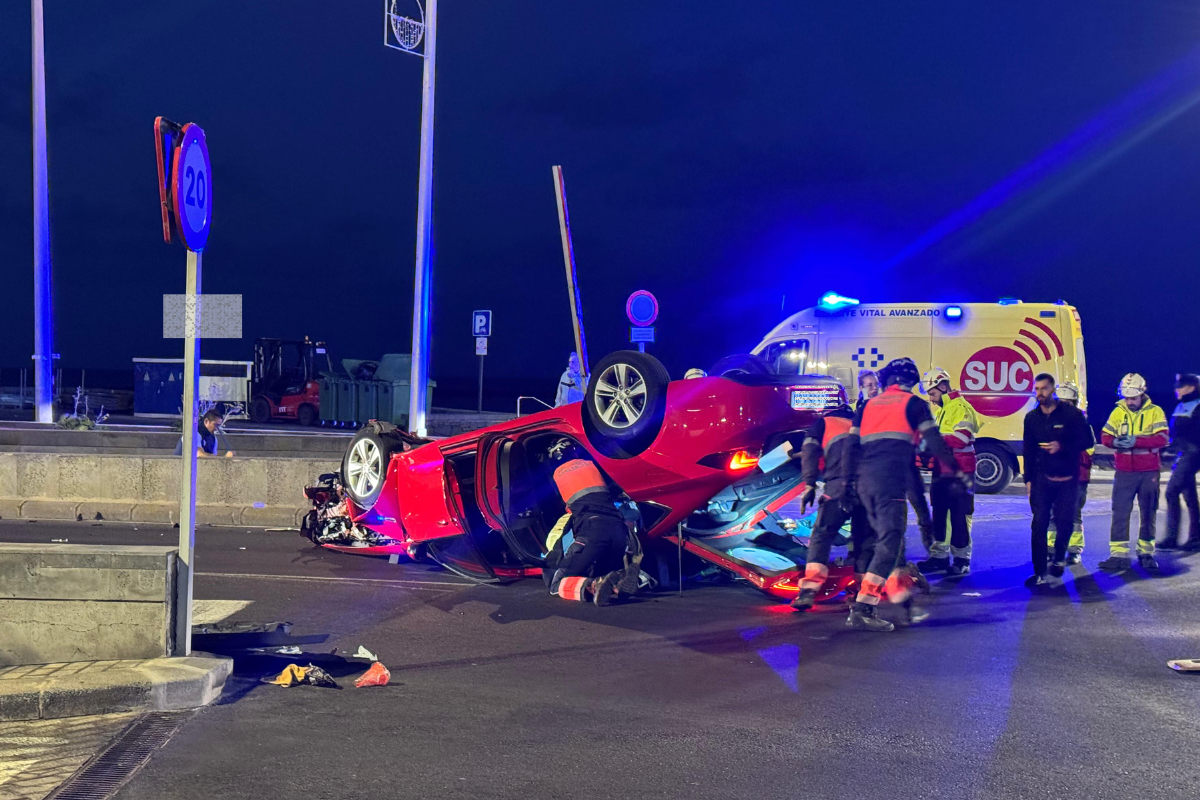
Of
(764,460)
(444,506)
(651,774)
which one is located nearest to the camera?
(651,774)

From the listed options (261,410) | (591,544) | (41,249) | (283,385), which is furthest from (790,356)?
(41,249)

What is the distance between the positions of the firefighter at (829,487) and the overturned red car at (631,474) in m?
0.12

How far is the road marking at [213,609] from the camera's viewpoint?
6.51 meters

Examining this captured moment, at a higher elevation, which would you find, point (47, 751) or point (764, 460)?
point (764, 460)

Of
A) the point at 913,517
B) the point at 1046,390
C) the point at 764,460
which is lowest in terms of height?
the point at 913,517

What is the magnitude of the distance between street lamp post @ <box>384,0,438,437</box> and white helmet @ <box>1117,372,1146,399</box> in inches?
484

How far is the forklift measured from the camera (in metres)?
27.4

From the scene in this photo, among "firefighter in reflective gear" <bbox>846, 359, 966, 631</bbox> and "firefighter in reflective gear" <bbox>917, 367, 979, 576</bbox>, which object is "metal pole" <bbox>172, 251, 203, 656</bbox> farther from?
"firefighter in reflective gear" <bbox>917, 367, 979, 576</bbox>

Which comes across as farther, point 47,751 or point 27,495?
point 27,495

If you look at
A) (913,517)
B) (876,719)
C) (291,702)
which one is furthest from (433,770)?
(913,517)

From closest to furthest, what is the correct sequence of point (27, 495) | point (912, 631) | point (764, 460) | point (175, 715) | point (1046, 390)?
point (175, 715) → point (912, 631) → point (764, 460) → point (1046, 390) → point (27, 495)

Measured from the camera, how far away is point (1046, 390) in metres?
8.36

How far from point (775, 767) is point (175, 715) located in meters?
2.59

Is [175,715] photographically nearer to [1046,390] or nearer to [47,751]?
[47,751]
